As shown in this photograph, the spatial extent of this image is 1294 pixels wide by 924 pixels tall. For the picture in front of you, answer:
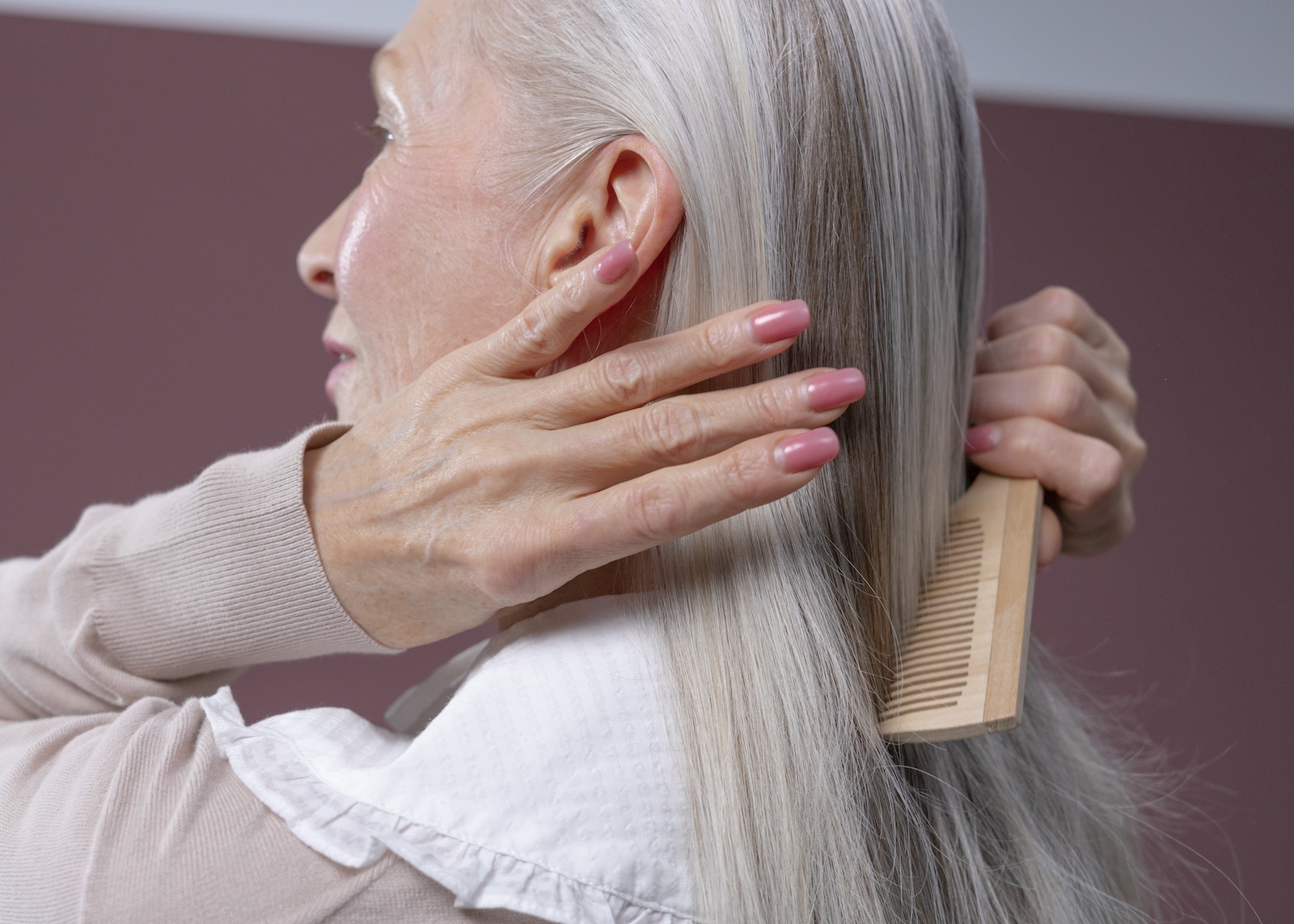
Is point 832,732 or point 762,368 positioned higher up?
point 762,368

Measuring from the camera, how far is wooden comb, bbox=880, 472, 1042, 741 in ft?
2.61

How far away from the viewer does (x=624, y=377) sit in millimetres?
785

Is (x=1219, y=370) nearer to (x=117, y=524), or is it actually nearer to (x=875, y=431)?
(x=875, y=431)

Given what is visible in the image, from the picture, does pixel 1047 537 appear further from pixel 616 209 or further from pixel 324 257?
pixel 324 257

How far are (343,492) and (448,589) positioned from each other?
0.38 feet

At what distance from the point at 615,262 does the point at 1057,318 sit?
0.61 metres

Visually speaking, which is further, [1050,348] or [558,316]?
[1050,348]

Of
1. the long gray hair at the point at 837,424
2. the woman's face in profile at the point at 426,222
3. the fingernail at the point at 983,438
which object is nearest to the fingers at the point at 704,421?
the long gray hair at the point at 837,424

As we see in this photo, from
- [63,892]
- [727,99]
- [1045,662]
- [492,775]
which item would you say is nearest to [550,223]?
[727,99]

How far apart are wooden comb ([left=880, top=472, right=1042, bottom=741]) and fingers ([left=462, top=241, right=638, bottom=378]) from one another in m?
0.38

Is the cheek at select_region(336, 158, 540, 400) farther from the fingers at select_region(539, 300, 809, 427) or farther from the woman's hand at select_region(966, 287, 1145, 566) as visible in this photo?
the woman's hand at select_region(966, 287, 1145, 566)

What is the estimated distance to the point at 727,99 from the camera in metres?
0.85

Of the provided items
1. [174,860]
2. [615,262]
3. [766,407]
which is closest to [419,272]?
[615,262]

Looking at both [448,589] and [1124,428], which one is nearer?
[448,589]
